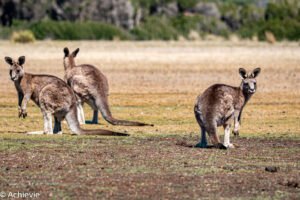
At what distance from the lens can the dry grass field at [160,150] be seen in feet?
22.6

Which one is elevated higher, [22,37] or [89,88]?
[22,37]

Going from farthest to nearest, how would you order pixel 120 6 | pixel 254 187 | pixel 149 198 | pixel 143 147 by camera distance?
pixel 120 6 < pixel 143 147 < pixel 254 187 < pixel 149 198

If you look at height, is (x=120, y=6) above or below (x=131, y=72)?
above

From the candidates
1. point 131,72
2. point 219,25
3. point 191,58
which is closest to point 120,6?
point 219,25

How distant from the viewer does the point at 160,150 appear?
9.23 metres

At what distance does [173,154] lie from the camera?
8898mm

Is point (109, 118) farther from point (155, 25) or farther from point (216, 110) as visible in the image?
point (155, 25)

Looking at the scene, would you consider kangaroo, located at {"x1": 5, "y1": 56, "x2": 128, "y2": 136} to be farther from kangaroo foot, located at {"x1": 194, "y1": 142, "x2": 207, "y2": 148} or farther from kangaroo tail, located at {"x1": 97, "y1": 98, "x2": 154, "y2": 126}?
kangaroo foot, located at {"x1": 194, "y1": 142, "x2": 207, "y2": 148}

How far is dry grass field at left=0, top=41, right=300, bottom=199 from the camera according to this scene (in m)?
6.90

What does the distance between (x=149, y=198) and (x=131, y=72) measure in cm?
1575

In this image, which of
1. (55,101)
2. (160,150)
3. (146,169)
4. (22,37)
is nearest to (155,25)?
(22,37)

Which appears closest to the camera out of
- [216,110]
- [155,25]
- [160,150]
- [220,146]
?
[220,146]

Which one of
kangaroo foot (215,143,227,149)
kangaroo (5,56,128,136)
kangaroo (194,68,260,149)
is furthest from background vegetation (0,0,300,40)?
kangaroo foot (215,143,227,149)

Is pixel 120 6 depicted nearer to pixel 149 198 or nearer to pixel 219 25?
pixel 219 25
